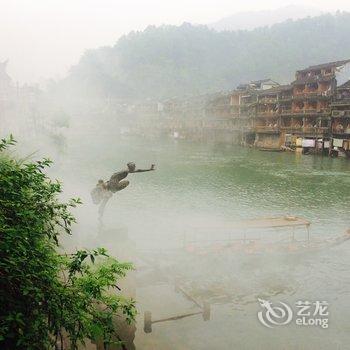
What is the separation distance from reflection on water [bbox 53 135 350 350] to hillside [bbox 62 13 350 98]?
111478mm

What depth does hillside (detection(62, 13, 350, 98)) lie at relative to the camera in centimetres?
15400

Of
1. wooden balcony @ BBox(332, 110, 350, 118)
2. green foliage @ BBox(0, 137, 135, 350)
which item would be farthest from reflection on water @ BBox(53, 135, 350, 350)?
wooden balcony @ BBox(332, 110, 350, 118)

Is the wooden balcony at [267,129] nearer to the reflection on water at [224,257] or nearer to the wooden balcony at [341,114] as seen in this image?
the wooden balcony at [341,114]

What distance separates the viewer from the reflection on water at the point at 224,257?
12.6m

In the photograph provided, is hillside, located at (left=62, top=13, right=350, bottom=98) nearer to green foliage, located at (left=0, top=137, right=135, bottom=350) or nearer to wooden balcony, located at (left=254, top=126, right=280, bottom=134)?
wooden balcony, located at (left=254, top=126, right=280, bottom=134)

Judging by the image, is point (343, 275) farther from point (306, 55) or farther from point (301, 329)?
point (306, 55)

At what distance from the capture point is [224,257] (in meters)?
17.6

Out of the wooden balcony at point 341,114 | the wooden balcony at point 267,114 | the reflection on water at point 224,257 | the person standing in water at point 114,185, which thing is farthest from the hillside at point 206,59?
the person standing in water at point 114,185

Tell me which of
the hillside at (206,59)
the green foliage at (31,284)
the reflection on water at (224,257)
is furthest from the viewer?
the hillside at (206,59)

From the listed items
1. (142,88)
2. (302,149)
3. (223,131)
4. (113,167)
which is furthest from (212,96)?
(142,88)

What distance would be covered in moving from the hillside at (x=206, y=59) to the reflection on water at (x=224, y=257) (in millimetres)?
111478

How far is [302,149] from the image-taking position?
70.2 metres

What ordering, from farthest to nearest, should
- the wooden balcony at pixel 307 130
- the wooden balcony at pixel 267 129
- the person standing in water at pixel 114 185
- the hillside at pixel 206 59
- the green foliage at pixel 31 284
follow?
the hillside at pixel 206 59
the wooden balcony at pixel 267 129
the wooden balcony at pixel 307 130
the person standing in water at pixel 114 185
the green foliage at pixel 31 284

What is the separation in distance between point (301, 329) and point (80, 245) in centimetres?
790
